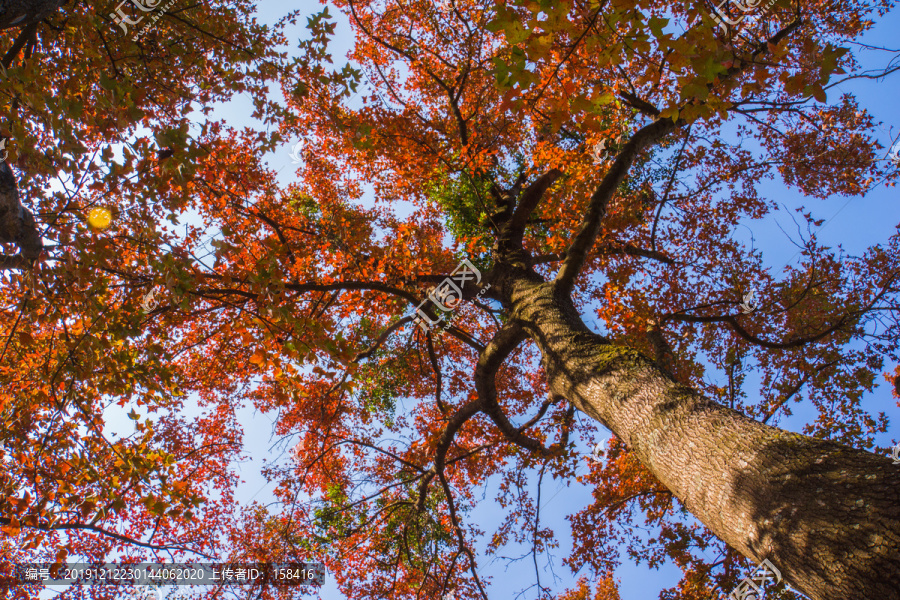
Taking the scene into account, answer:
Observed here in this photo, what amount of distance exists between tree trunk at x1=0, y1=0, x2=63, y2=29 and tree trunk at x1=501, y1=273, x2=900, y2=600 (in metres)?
4.86

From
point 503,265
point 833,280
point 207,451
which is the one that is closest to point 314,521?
point 207,451

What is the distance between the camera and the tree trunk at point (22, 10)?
2.56 m

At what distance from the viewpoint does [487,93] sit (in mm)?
8688

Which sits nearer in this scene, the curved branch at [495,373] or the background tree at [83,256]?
the background tree at [83,256]

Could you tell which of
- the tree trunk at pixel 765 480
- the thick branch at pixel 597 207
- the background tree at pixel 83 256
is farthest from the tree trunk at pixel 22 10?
the thick branch at pixel 597 207

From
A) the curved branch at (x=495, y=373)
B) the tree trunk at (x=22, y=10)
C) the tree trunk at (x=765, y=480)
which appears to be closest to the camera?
the tree trunk at (x=765, y=480)

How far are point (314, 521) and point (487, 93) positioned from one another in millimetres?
9495

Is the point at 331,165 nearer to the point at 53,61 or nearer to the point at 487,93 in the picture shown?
the point at 487,93
